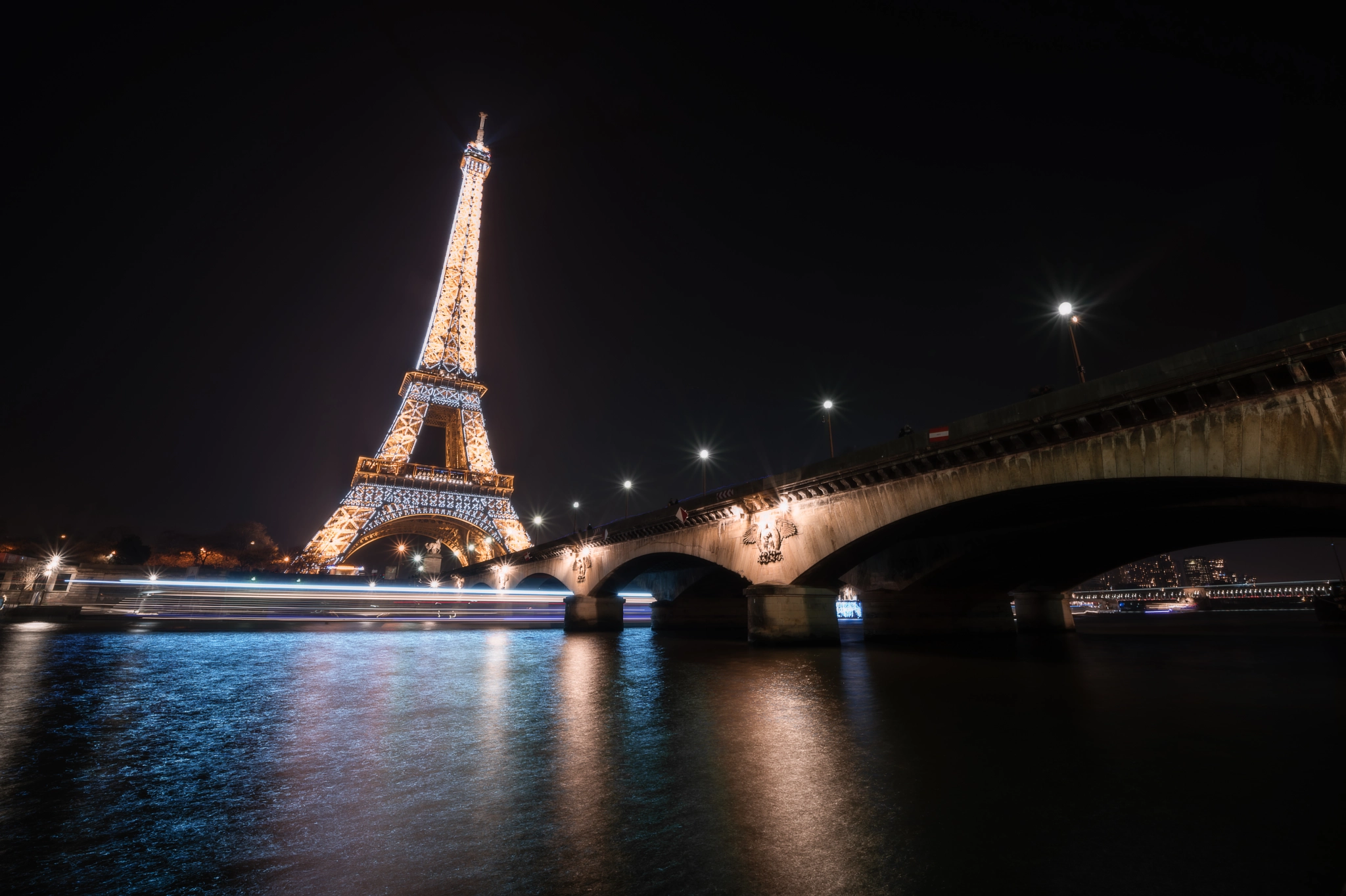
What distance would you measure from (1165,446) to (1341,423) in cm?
292

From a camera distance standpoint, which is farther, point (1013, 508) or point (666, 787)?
point (1013, 508)

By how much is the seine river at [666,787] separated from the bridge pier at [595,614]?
→ 28.0 m

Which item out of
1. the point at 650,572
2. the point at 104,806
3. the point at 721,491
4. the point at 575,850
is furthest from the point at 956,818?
the point at 650,572

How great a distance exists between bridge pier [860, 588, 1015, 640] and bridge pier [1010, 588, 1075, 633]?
5104 millimetres

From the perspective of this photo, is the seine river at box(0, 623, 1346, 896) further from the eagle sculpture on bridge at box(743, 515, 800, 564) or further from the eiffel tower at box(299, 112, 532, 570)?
the eiffel tower at box(299, 112, 532, 570)

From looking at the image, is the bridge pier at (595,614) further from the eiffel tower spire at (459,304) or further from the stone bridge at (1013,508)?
the eiffel tower spire at (459,304)

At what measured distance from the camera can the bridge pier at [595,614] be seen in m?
41.2

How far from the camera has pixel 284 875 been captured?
3846 mm

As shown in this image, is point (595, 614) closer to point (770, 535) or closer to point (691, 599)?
point (691, 599)

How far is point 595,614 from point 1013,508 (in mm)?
28495

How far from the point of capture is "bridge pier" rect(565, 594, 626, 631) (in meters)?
41.2

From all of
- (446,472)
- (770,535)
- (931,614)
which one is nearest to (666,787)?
(770,535)

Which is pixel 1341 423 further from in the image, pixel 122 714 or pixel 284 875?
pixel 122 714

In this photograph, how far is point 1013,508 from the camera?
20.7 m
